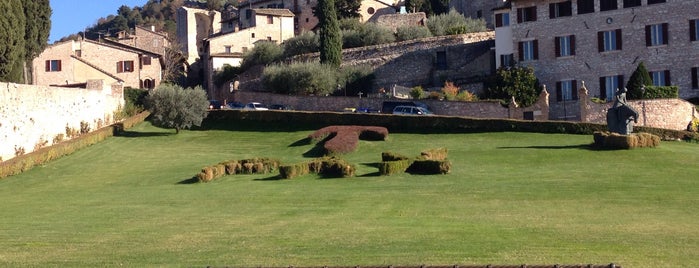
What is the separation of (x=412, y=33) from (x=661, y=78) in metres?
31.1

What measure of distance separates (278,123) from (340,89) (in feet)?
45.5

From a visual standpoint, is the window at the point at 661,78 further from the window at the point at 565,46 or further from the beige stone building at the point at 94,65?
the beige stone building at the point at 94,65

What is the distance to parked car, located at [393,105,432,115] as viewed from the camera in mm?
64312

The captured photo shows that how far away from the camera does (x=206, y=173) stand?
4369cm

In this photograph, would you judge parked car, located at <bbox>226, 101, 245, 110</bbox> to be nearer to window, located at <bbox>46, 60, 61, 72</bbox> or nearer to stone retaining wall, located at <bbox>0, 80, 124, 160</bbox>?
stone retaining wall, located at <bbox>0, 80, 124, 160</bbox>

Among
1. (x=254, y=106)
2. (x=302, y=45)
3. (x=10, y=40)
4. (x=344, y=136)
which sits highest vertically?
(x=302, y=45)

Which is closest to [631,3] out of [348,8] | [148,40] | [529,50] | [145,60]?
[529,50]

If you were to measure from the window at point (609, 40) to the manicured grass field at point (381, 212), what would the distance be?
16.0 meters

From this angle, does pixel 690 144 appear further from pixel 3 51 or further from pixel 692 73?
pixel 3 51

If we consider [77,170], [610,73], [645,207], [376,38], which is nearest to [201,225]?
[645,207]

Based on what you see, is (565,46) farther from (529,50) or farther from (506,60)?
(506,60)

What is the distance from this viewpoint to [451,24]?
94250 millimetres

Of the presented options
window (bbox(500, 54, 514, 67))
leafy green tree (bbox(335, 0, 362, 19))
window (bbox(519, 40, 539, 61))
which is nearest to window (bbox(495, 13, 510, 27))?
window (bbox(500, 54, 514, 67))

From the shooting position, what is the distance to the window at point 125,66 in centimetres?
9512
